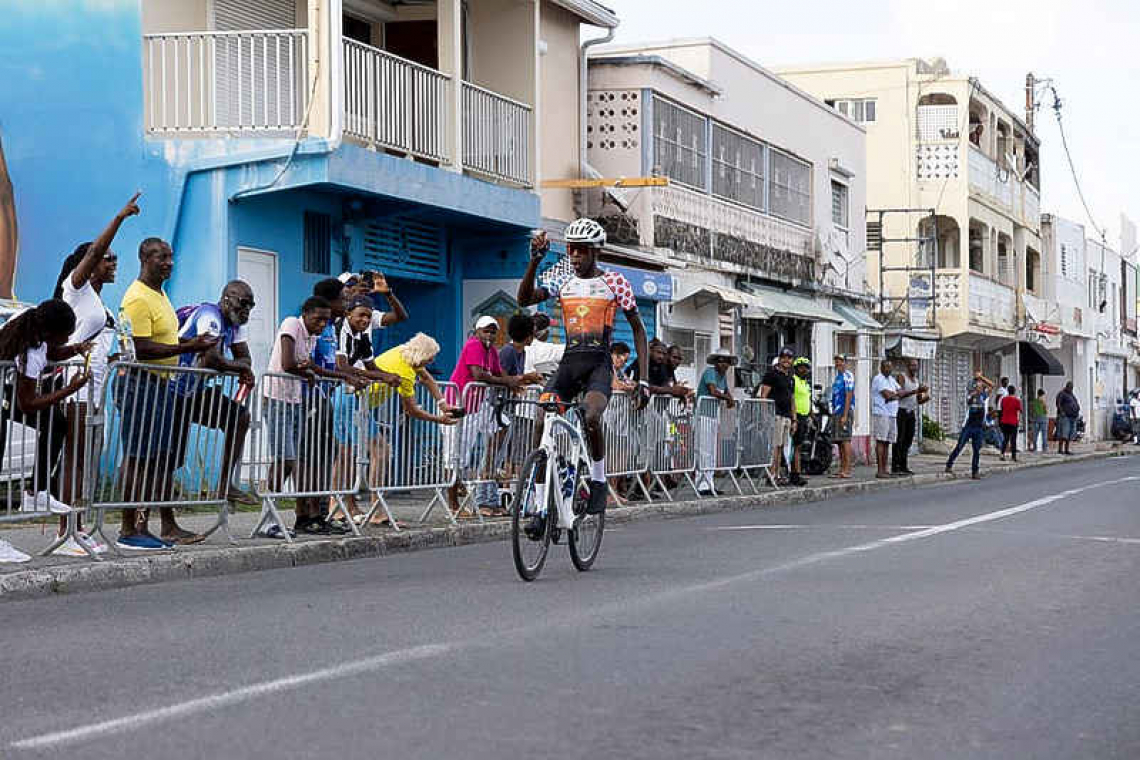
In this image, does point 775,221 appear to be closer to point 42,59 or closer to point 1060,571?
point 42,59

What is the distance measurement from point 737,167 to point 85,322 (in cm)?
1999

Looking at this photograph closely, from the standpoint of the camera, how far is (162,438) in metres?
10.9

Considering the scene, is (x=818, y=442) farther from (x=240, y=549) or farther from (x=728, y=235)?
(x=240, y=549)

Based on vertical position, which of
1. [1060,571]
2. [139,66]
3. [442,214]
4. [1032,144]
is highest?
[1032,144]

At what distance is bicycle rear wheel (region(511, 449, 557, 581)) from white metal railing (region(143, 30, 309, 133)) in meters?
9.04

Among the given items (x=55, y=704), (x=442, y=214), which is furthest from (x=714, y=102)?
(x=55, y=704)

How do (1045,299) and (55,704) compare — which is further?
(1045,299)

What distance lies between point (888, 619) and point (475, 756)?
3470mm

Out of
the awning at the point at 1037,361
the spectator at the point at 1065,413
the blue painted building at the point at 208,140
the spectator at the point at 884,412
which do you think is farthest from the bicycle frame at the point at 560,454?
the awning at the point at 1037,361

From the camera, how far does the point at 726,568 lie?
33.4ft

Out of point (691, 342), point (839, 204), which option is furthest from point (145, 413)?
point (839, 204)

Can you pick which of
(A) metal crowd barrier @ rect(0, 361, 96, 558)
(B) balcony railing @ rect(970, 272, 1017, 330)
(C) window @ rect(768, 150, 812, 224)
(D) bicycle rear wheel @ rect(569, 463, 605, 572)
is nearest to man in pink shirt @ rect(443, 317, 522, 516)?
(D) bicycle rear wheel @ rect(569, 463, 605, 572)

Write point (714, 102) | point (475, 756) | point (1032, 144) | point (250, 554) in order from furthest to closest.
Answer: point (1032, 144) < point (714, 102) < point (250, 554) < point (475, 756)

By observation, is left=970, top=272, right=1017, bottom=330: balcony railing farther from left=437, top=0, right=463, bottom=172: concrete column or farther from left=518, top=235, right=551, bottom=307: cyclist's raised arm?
left=518, top=235, right=551, bottom=307: cyclist's raised arm
